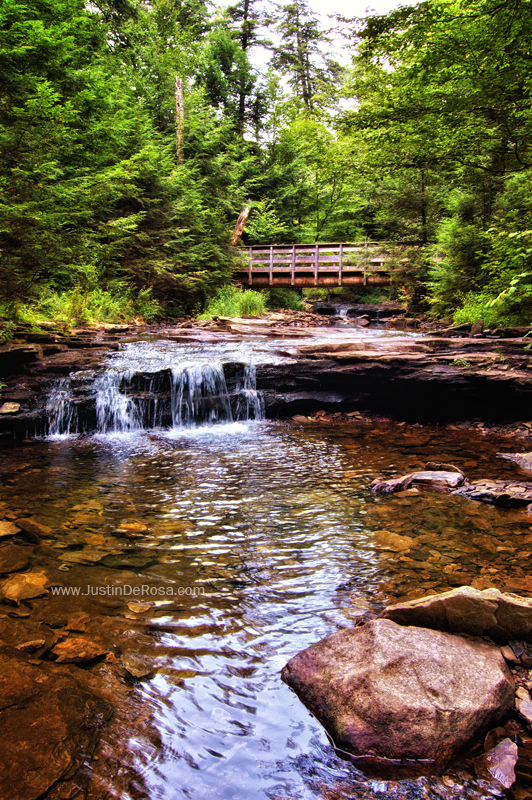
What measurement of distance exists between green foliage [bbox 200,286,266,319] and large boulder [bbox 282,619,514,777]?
15.9m

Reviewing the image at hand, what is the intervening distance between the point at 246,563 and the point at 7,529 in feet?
6.67

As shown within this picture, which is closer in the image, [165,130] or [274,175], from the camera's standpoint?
[165,130]

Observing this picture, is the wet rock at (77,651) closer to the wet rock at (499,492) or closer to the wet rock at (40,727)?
the wet rock at (40,727)

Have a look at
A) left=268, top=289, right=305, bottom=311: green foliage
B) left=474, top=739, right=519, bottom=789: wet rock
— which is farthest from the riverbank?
left=268, top=289, right=305, bottom=311: green foliage

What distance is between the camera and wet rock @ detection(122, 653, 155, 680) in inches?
87.6

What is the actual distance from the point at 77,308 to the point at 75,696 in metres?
11.3

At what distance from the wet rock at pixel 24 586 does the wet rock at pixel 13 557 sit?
116 mm

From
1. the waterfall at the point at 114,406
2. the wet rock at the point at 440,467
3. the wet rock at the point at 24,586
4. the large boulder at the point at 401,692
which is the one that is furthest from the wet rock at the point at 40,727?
the waterfall at the point at 114,406

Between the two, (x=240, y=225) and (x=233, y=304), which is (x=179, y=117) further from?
(x=233, y=304)

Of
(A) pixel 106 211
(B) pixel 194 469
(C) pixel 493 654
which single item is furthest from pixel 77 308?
(C) pixel 493 654

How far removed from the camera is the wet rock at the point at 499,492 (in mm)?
4426

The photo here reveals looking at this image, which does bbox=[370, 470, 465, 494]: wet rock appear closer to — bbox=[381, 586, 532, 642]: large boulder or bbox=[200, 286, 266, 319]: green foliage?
bbox=[381, 586, 532, 642]: large boulder

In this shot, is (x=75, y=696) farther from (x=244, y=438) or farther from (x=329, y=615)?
(x=244, y=438)

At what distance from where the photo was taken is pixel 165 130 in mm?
20047
